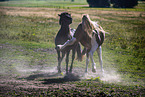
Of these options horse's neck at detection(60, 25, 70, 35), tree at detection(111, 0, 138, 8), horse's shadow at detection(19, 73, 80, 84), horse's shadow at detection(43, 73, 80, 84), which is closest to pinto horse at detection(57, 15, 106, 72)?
horse's neck at detection(60, 25, 70, 35)

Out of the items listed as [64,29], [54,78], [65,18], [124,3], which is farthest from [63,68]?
[124,3]

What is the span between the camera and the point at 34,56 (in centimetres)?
1348

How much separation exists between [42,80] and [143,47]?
11.6 metres

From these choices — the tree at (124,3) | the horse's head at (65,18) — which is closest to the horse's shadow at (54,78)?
the horse's head at (65,18)

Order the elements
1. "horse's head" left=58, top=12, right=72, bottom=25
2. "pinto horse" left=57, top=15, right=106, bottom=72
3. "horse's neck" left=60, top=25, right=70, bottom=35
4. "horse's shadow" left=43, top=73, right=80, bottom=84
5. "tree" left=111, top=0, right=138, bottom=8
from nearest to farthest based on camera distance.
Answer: "horse's shadow" left=43, top=73, right=80, bottom=84 → "pinto horse" left=57, top=15, right=106, bottom=72 → "horse's head" left=58, top=12, right=72, bottom=25 → "horse's neck" left=60, top=25, right=70, bottom=35 → "tree" left=111, top=0, right=138, bottom=8

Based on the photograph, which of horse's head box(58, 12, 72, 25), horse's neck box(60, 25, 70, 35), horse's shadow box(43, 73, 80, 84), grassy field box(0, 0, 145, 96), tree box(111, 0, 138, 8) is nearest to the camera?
grassy field box(0, 0, 145, 96)

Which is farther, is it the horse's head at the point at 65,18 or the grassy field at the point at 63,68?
the horse's head at the point at 65,18

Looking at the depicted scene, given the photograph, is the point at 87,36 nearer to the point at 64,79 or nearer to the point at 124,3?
the point at 64,79

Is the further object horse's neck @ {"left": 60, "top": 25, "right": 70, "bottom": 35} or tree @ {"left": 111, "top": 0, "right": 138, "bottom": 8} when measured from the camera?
tree @ {"left": 111, "top": 0, "right": 138, "bottom": 8}

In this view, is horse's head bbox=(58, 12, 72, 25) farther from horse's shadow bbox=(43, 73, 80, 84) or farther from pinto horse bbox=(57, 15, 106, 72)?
horse's shadow bbox=(43, 73, 80, 84)

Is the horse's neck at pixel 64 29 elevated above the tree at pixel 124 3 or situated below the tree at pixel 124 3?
below

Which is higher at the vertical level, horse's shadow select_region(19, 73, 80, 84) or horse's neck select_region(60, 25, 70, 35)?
horse's neck select_region(60, 25, 70, 35)

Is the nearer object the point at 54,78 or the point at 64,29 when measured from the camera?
the point at 54,78

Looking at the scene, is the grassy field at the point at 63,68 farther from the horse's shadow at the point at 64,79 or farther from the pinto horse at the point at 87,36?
the pinto horse at the point at 87,36
